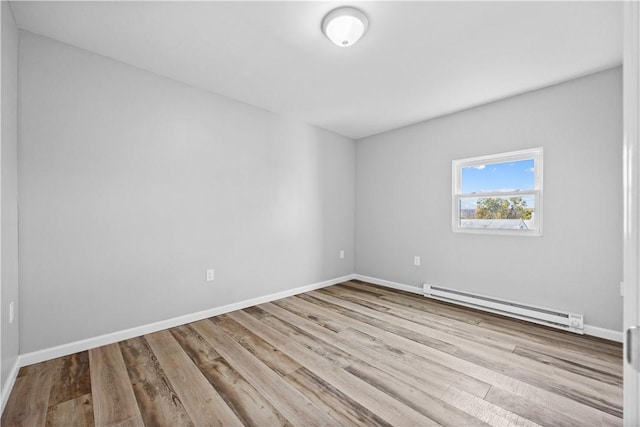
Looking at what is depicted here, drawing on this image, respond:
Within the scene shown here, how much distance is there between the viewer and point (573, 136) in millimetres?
2627

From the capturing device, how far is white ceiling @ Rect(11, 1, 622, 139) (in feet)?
5.98

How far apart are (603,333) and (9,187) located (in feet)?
15.6

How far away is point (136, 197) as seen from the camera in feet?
8.16

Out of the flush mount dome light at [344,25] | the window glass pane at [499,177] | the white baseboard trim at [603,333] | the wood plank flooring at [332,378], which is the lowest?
the wood plank flooring at [332,378]

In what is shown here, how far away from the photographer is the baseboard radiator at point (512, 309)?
258 cm

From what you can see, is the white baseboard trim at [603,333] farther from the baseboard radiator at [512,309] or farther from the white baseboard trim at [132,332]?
the white baseboard trim at [132,332]

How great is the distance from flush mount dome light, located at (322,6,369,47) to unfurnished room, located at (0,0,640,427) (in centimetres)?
1

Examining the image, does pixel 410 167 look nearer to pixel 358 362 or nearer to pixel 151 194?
pixel 358 362

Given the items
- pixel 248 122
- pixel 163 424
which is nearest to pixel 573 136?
pixel 248 122

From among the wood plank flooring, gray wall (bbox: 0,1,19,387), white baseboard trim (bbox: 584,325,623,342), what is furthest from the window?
gray wall (bbox: 0,1,19,387)

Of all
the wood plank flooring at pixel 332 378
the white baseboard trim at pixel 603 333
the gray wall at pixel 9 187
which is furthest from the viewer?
the white baseboard trim at pixel 603 333

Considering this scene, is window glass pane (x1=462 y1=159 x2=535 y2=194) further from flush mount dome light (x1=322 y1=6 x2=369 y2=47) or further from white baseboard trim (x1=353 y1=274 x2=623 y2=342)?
flush mount dome light (x1=322 y1=6 x2=369 y2=47)

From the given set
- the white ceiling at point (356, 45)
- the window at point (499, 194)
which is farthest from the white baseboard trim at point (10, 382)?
the window at point (499, 194)

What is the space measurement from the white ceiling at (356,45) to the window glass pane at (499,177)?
30.2 inches
